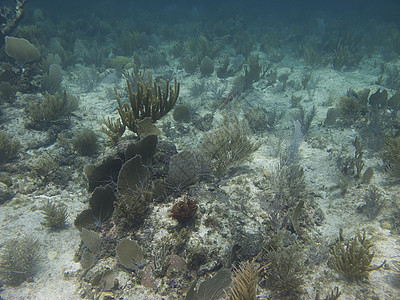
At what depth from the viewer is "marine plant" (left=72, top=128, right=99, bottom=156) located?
16.8 ft

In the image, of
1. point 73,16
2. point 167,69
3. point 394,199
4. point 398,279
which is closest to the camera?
point 398,279

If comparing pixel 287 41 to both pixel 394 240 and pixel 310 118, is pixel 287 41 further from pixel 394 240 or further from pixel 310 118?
pixel 394 240

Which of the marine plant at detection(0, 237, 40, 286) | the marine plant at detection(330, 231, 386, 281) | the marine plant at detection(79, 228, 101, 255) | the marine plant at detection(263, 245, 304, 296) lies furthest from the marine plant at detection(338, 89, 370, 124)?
the marine plant at detection(0, 237, 40, 286)

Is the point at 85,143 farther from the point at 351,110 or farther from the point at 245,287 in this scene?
the point at 351,110

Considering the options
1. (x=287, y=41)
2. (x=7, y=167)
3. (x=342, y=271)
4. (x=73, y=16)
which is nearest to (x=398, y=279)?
(x=342, y=271)

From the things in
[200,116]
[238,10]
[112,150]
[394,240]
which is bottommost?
[394,240]

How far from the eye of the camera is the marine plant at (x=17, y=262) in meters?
3.05

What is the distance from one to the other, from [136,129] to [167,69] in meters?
7.95

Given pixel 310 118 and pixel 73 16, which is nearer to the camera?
pixel 310 118

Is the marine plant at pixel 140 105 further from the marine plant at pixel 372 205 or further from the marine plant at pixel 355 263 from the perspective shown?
the marine plant at pixel 372 205

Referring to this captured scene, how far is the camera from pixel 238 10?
2614cm

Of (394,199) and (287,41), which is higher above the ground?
(287,41)

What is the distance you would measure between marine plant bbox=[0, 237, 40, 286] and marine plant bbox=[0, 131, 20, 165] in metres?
2.44

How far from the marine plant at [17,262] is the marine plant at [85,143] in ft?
7.68
